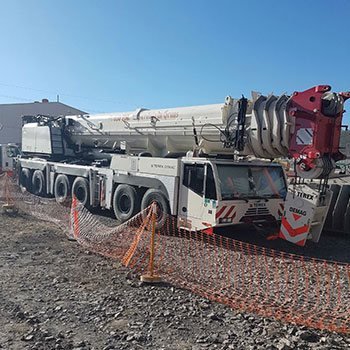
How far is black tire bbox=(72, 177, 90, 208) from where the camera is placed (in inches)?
520

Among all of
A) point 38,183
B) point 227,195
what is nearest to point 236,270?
point 227,195

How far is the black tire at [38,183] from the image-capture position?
16.0 meters

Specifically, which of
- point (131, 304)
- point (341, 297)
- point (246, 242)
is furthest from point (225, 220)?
point (131, 304)

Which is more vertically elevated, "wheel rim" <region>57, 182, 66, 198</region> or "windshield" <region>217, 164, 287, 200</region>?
"windshield" <region>217, 164, 287, 200</region>

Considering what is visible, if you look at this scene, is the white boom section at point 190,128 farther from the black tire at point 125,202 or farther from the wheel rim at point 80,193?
the wheel rim at point 80,193

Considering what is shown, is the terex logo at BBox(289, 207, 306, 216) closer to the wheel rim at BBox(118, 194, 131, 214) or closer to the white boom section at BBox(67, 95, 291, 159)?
the white boom section at BBox(67, 95, 291, 159)

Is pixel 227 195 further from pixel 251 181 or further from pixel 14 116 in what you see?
pixel 14 116

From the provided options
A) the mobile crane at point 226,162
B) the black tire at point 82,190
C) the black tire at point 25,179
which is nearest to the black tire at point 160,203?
the mobile crane at point 226,162

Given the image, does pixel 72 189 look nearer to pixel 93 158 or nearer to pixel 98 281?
pixel 93 158

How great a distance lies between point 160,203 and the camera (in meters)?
10.1

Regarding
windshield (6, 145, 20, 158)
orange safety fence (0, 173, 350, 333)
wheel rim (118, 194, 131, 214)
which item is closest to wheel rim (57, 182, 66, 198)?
wheel rim (118, 194, 131, 214)

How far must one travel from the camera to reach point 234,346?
4.22 m

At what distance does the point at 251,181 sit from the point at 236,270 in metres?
3.05

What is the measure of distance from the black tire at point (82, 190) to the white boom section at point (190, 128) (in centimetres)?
145
